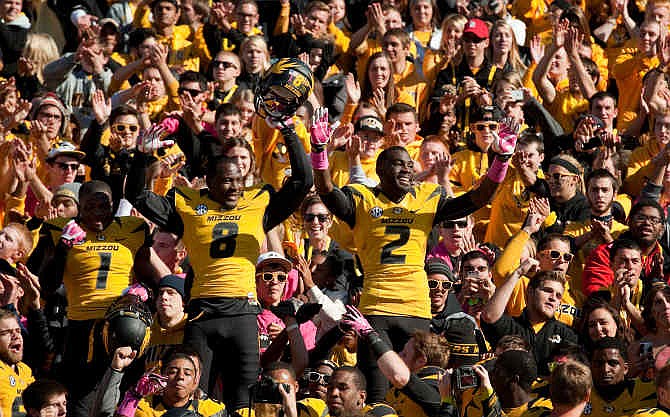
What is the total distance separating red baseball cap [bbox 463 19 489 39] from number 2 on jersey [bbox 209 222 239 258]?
211 inches

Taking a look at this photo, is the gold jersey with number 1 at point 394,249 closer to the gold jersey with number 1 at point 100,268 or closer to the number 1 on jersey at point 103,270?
the gold jersey with number 1 at point 100,268

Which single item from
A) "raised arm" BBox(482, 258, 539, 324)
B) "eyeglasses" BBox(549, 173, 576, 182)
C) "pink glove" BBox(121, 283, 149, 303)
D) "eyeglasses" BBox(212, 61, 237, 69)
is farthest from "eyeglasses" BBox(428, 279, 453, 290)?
"eyeglasses" BBox(212, 61, 237, 69)

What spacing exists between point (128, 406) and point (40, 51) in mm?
7160

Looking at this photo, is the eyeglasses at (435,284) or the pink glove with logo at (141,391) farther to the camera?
the eyeglasses at (435,284)

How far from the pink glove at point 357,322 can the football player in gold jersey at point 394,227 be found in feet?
2.36

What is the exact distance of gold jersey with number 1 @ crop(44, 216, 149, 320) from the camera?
33.9ft

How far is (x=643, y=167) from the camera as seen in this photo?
45.0 feet

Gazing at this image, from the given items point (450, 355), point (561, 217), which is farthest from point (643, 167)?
point (450, 355)

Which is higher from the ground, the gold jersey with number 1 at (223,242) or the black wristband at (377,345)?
the gold jersey with number 1 at (223,242)

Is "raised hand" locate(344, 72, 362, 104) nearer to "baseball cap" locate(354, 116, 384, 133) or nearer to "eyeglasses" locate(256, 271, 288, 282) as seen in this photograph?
"baseball cap" locate(354, 116, 384, 133)

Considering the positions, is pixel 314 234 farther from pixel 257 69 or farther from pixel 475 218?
pixel 257 69

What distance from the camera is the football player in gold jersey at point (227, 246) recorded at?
9609 millimetres

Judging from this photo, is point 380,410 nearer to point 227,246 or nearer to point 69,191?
point 227,246

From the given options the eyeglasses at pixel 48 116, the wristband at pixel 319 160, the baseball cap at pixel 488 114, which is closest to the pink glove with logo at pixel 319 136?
the wristband at pixel 319 160
